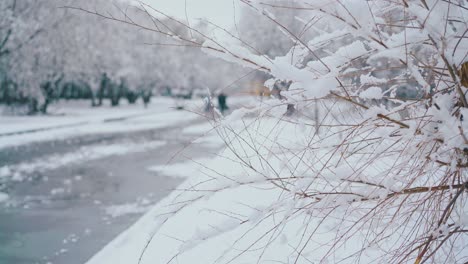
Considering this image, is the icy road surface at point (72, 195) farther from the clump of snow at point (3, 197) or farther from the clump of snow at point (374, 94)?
the clump of snow at point (374, 94)

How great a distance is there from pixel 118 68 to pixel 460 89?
44.3 meters

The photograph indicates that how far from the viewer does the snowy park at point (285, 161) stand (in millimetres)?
1727

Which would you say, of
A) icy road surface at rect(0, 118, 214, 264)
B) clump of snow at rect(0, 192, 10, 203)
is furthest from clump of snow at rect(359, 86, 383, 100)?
clump of snow at rect(0, 192, 10, 203)

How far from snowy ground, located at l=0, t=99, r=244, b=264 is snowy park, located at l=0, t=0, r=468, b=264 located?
0.04 m

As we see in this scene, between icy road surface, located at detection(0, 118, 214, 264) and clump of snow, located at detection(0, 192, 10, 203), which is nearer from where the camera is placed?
icy road surface, located at detection(0, 118, 214, 264)

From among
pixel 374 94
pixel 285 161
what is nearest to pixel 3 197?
pixel 285 161

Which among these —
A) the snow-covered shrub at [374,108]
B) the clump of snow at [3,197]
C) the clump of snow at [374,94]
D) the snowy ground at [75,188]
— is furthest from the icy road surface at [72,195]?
the clump of snow at [374,94]

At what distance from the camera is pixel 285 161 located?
2037mm

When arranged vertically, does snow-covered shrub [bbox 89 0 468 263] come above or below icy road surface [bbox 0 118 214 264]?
above

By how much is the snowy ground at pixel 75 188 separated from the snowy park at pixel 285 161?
44 mm

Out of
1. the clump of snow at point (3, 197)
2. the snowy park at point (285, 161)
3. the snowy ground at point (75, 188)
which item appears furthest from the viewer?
the clump of snow at point (3, 197)

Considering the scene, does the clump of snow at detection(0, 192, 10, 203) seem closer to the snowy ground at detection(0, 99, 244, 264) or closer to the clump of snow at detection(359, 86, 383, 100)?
the snowy ground at detection(0, 99, 244, 264)

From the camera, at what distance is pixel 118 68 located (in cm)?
4356

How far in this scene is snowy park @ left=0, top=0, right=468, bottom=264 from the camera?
1.73m
